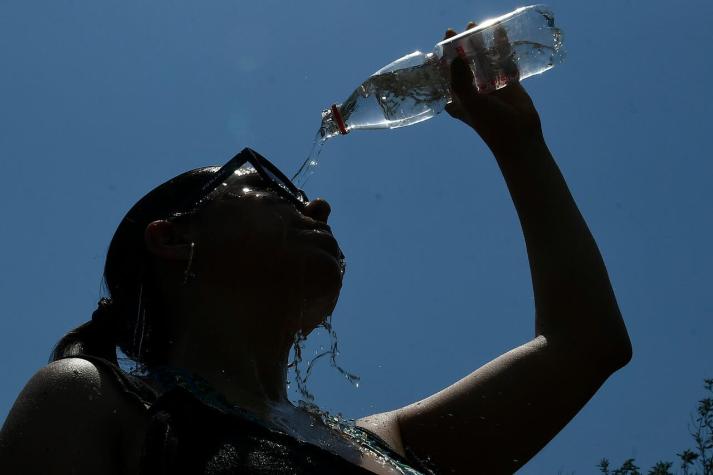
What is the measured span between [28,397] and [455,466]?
1.38 metres

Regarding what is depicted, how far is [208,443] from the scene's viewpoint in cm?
231

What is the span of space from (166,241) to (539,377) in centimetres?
128

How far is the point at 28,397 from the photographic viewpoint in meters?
2.33

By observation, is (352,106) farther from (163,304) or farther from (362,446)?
(362,446)

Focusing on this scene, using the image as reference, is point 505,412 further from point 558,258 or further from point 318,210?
point 318,210

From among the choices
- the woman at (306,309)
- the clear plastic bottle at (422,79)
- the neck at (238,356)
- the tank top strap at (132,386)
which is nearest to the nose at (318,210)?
the woman at (306,309)

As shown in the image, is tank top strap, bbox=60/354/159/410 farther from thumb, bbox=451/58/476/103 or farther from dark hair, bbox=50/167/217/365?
thumb, bbox=451/58/476/103

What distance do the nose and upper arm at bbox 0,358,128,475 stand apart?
1.01 metres

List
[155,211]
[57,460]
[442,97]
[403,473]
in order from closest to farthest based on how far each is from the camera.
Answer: [57,460], [403,473], [155,211], [442,97]

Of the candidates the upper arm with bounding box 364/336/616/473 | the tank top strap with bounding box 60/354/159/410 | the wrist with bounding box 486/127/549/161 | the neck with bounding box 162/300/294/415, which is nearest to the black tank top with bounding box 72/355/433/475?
the tank top strap with bounding box 60/354/159/410

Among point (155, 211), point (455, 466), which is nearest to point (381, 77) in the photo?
point (155, 211)

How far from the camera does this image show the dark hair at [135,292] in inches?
121

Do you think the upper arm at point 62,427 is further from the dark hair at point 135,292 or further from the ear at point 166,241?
the ear at point 166,241

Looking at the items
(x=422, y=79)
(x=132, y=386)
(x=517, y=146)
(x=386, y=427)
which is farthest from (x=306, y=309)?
(x=422, y=79)
